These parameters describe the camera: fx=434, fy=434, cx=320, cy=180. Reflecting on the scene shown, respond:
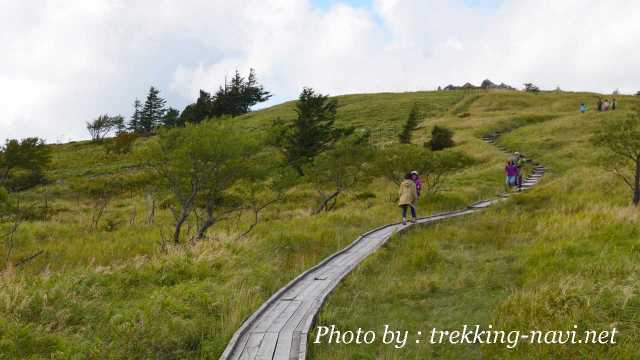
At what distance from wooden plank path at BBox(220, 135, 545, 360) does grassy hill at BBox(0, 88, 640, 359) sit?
0.29m

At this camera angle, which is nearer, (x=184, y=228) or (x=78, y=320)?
(x=78, y=320)

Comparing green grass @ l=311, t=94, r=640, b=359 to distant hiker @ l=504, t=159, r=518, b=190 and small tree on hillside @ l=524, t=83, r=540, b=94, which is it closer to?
distant hiker @ l=504, t=159, r=518, b=190

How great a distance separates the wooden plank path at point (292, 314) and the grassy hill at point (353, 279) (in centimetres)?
29

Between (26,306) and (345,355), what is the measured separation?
4.97 m

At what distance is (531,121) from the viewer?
48625 mm

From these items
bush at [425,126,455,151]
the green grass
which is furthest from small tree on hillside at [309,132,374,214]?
bush at [425,126,455,151]

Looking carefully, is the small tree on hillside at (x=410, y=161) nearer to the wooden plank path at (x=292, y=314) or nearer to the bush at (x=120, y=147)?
the wooden plank path at (x=292, y=314)

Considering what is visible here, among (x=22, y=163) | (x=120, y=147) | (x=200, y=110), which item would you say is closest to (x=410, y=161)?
(x=22, y=163)

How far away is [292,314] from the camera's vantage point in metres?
7.37

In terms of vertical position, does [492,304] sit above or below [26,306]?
below

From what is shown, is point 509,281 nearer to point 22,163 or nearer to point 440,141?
point 440,141

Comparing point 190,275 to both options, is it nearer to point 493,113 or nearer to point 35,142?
point 35,142

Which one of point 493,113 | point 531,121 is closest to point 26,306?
point 531,121

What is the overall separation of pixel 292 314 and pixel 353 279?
7.63 feet
